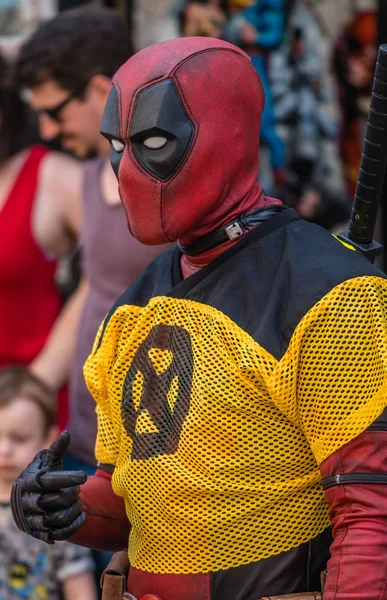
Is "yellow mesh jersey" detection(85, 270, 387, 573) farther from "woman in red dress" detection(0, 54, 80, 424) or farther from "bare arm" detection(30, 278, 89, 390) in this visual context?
"woman in red dress" detection(0, 54, 80, 424)

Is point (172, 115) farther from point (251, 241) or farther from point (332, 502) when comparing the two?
point (332, 502)

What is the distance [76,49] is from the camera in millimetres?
3676

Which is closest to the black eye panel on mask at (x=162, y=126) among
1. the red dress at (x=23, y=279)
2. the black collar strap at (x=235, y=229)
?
the black collar strap at (x=235, y=229)

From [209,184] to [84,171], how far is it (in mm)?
1790

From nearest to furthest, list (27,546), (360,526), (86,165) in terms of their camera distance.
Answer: (360,526)
(27,546)
(86,165)

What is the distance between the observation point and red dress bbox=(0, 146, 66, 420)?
12.9 ft

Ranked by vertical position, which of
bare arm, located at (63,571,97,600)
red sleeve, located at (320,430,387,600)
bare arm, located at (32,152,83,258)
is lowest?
bare arm, located at (63,571,97,600)

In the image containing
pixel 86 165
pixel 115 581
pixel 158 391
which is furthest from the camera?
pixel 86 165

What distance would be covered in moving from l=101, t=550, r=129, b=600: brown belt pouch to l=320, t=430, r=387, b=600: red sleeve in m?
0.48

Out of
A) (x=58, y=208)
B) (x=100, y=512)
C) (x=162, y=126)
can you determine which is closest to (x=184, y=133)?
(x=162, y=126)

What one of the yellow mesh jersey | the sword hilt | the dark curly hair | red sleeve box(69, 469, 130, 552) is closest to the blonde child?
the dark curly hair

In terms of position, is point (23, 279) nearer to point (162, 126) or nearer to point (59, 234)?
point (59, 234)

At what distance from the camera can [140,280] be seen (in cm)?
222

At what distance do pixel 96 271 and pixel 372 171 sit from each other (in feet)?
4.83
